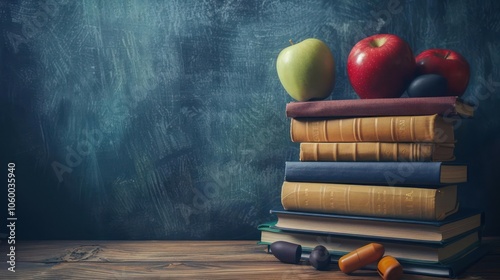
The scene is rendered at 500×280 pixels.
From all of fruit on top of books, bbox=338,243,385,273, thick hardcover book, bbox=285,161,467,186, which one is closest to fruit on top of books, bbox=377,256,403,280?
fruit on top of books, bbox=338,243,385,273

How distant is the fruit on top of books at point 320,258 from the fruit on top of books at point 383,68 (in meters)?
0.36

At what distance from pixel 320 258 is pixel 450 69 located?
498 mm

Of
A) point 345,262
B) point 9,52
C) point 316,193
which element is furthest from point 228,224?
point 9,52

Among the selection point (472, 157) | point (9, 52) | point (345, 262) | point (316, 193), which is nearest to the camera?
point (345, 262)

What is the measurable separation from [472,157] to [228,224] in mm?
659

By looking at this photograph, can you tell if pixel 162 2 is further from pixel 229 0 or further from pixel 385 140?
pixel 385 140

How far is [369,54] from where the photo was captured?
104 centimetres

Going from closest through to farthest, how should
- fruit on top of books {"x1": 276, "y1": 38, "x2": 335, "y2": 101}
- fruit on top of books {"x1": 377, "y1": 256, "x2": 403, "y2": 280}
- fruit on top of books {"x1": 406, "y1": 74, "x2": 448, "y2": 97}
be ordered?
fruit on top of books {"x1": 377, "y1": 256, "x2": 403, "y2": 280}
fruit on top of books {"x1": 406, "y1": 74, "x2": 448, "y2": 97}
fruit on top of books {"x1": 276, "y1": 38, "x2": 335, "y2": 101}

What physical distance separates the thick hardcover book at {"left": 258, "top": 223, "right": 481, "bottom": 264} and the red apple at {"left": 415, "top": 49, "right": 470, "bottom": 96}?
0.32 metres

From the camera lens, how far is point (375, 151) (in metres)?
0.99

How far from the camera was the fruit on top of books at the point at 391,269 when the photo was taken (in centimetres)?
86

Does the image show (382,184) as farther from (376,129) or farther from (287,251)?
(287,251)

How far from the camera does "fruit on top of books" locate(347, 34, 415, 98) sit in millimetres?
1023

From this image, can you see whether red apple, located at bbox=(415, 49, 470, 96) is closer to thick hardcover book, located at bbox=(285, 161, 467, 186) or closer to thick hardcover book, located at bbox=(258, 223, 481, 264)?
thick hardcover book, located at bbox=(285, 161, 467, 186)
